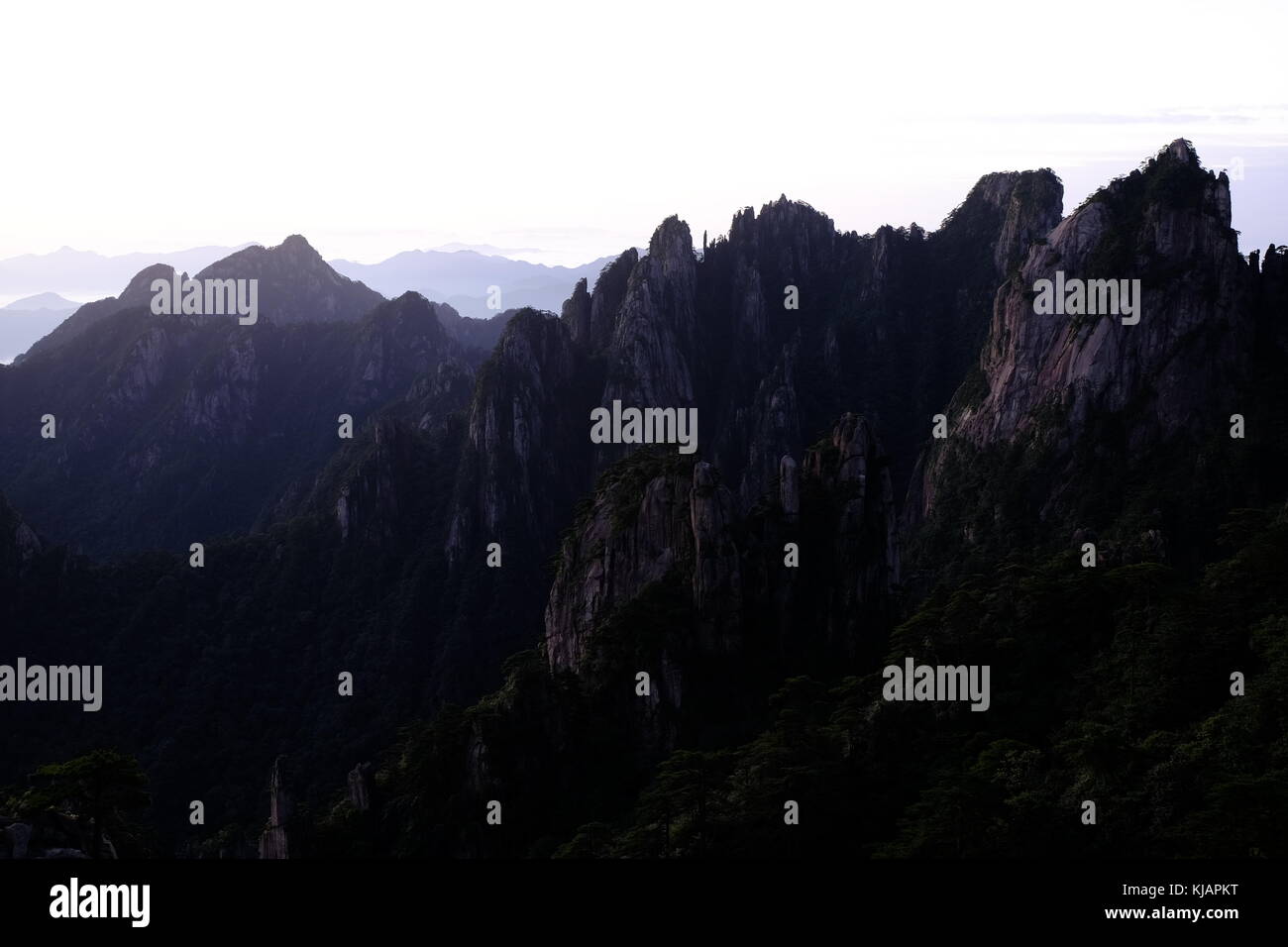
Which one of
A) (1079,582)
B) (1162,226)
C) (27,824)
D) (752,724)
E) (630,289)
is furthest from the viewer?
(630,289)

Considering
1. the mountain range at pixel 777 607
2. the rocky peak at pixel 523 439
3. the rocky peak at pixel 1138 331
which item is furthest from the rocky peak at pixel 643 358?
the rocky peak at pixel 1138 331

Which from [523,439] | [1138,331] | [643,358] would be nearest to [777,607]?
[1138,331]

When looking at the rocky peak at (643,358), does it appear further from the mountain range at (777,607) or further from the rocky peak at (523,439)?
the rocky peak at (523,439)

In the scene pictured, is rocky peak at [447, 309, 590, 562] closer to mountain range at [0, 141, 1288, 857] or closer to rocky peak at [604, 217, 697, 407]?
mountain range at [0, 141, 1288, 857]

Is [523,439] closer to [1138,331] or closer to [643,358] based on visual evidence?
[643,358]

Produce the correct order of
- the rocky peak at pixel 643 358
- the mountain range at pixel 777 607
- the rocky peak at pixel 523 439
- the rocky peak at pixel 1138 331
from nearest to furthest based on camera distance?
the mountain range at pixel 777 607
the rocky peak at pixel 1138 331
the rocky peak at pixel 523 439
the rocky peak at pixel 643 358
